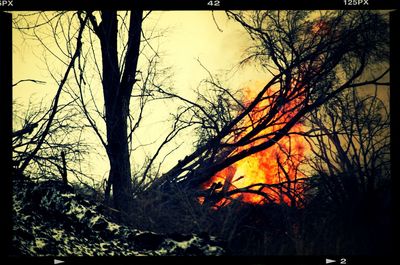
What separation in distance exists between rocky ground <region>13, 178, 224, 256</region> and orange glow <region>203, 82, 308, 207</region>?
550mm

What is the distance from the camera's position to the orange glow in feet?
16.7

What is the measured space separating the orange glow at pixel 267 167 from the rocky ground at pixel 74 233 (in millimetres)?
550

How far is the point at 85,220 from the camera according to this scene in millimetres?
5047

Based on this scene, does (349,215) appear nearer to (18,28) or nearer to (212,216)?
(212,216)

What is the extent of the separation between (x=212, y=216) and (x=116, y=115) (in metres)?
1.32

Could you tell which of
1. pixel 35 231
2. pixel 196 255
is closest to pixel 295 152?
pixel 196 255

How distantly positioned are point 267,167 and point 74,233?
1.89 m

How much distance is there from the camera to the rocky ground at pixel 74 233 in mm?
4871

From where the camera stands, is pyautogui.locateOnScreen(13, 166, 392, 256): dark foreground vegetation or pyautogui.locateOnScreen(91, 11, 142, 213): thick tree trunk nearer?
pyautogui.locateOnScreen(13, 166, 392, 256): dark foreground vegetation

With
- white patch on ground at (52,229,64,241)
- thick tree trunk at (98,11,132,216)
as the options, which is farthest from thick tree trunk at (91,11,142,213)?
white patch on ground at (52,229,64,241)
